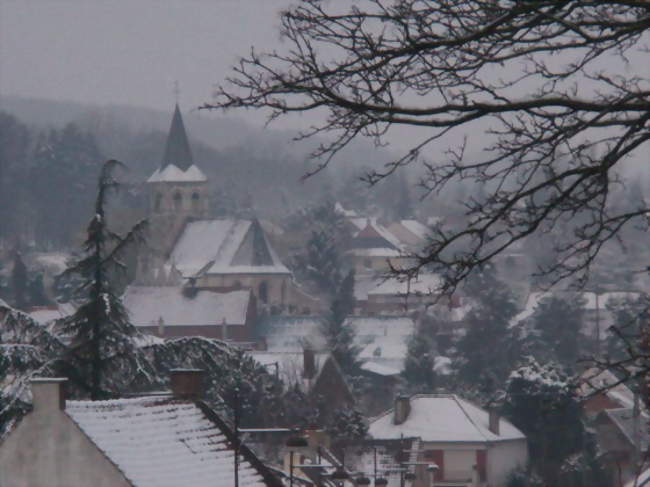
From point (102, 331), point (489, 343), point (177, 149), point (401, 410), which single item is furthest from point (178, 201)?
point (102, 331)

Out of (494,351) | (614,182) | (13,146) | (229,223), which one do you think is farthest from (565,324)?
(13,146)

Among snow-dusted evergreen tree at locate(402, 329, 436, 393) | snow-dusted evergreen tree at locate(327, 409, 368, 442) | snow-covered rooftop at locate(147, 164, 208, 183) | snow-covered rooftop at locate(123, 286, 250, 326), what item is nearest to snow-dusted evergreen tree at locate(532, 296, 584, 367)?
snow-dusted evergreen tree at locate(402, 329, 436, 393)

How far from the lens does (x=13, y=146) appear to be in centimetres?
18112

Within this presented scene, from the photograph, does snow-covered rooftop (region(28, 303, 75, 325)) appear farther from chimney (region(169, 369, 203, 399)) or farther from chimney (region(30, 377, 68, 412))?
chimney (region(30, 377, 68, 412))

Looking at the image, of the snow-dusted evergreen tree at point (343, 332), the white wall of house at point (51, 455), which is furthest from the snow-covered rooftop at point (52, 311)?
the white wall of house at point (51, 455)

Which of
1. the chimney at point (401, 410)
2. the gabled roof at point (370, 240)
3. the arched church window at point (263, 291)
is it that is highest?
the gabled roof at point (370, 240)

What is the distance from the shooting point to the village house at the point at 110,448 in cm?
1639

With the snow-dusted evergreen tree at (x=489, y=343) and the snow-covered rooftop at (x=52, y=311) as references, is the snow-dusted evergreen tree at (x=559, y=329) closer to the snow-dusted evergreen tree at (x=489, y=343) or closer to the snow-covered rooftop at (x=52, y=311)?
the snow-dusted evergreen tree at (x=489, y=343)

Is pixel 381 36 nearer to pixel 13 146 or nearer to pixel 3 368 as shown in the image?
pixel 3 368

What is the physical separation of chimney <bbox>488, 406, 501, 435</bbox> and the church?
42.4 metres

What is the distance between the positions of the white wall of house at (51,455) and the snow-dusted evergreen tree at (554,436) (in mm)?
36527

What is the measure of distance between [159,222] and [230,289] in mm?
22361

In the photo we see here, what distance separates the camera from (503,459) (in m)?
58.8

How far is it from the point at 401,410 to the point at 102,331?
116 feet
